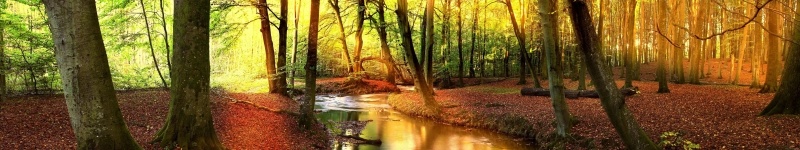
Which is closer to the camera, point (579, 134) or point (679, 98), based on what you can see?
point (579, 134)

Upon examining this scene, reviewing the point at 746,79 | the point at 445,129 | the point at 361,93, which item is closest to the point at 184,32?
the point at 445,129

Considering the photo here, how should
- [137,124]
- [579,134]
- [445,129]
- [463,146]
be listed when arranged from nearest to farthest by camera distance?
[137,124] → [579,134] → [463,146] → [445,129]

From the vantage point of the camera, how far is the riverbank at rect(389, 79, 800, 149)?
8.84 meters

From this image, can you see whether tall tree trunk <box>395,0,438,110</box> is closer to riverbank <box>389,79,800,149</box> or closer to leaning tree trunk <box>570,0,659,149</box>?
riverbank <box>389,79,800,149</box>

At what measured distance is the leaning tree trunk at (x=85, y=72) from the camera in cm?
517

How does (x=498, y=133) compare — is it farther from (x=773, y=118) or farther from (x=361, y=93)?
(x=361, y=93)

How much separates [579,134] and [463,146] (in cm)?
292

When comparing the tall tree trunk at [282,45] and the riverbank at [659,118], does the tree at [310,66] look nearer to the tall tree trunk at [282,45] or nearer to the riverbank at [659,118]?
the riverbank at [659,118]

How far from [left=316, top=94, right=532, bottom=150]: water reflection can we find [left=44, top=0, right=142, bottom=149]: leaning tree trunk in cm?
628

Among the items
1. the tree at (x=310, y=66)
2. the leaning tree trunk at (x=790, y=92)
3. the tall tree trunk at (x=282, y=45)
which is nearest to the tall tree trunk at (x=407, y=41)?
the tree at (x=310, y=66)

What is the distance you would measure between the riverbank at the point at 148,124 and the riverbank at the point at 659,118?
230 inches

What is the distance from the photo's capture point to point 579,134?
11180mm

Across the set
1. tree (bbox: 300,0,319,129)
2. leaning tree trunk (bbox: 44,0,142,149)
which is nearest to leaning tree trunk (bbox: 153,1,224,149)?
leaning tree trunk (bbox: 44,0,142,149)

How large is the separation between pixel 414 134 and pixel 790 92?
928cm
